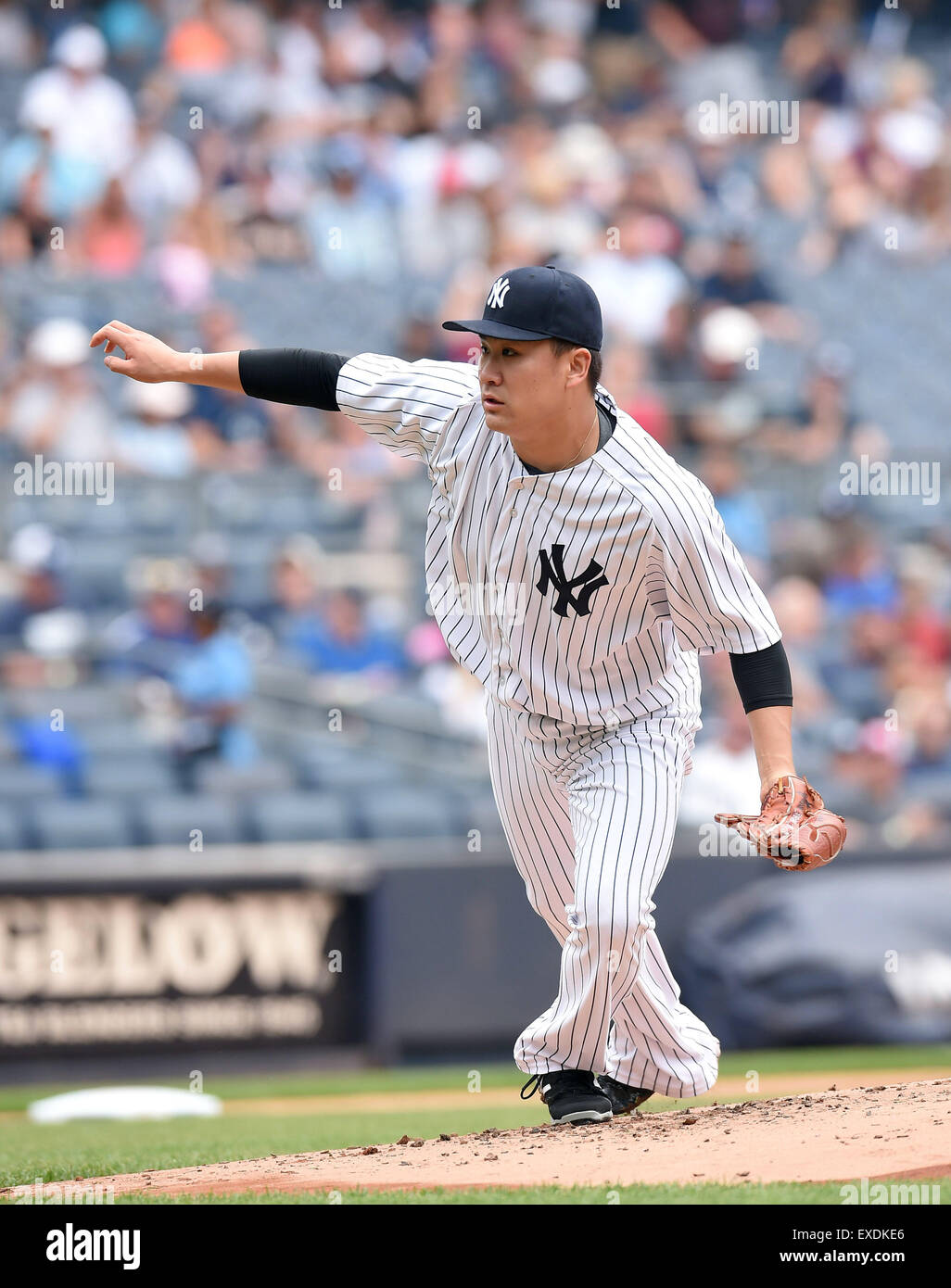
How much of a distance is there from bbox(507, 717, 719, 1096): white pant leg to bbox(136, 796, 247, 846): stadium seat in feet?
15.1

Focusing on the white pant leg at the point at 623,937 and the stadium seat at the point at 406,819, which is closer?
the white pant leg at the point at 623,937

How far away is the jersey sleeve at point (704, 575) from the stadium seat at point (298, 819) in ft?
16.9

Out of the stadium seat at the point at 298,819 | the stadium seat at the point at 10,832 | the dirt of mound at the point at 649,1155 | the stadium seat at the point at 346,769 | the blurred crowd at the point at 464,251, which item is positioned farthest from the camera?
the blurred crowd at the point at 464,251

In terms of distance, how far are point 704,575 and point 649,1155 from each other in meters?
1.26

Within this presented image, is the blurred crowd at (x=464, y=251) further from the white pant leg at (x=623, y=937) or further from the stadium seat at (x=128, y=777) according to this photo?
the white pant leg at (x=623, y=937)

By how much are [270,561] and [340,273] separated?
9.29 ft

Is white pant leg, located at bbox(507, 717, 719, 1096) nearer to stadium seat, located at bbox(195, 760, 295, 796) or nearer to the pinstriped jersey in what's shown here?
the pinstriped jersey

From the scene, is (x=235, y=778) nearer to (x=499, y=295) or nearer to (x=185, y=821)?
(x=185, y=821)

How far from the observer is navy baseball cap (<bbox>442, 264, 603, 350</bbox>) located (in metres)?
3.98

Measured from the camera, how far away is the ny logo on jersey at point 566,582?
13.6 ft

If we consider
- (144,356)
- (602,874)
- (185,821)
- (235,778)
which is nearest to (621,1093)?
(602,874)

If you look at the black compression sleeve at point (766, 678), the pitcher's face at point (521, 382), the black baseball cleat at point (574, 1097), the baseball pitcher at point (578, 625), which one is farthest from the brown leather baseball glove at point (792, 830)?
the pitcher's face at point (521, 382)

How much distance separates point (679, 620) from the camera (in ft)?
13.7

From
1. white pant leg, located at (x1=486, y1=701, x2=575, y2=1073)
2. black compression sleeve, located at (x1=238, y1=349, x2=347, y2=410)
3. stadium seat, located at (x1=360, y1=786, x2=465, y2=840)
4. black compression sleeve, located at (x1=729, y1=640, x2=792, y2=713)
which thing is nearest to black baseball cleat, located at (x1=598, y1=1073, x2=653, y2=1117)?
white pant leg, located at (x1=486, y1=701, x2=575, y2=1073)
